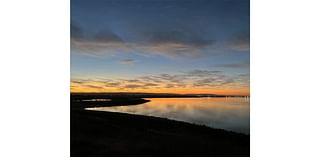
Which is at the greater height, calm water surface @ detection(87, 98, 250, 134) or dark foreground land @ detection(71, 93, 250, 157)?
calm water surface @ detection(87, 98, 250, 134)

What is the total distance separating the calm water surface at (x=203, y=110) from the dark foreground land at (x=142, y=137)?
45mm

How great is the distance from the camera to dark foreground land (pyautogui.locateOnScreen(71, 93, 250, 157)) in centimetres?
324

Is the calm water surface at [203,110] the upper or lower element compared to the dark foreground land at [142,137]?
upper

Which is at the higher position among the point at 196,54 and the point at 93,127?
the point at 196,54

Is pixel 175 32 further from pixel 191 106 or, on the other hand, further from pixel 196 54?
pixel 191 106

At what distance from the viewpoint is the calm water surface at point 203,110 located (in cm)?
323

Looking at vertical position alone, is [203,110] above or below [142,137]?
above

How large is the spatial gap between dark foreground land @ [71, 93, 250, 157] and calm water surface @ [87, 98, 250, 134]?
0.15 ft

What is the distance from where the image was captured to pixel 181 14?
326 cm

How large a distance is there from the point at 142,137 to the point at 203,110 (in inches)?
22.4

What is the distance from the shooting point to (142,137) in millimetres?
3279

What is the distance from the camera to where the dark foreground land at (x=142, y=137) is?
10.6ft
